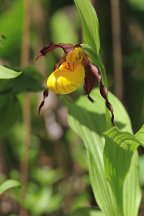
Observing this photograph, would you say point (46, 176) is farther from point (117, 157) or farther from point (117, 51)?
point (117, 157)

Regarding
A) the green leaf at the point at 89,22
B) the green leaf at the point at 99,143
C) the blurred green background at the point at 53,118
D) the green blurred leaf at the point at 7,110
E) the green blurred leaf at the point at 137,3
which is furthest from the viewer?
the green blurred leaf at the point at 137,3

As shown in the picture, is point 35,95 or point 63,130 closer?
point 63,130

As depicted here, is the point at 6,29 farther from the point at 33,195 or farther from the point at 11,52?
the point at 33,195

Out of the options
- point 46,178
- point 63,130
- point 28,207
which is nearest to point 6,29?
point 63,130

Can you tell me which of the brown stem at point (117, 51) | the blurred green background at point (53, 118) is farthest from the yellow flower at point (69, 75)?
the brown stem at point (117, 51)

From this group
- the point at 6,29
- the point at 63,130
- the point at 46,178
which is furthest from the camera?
the point at 63,130

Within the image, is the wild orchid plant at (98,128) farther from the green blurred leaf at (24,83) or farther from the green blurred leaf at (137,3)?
the green blurred leaf at (137,3)

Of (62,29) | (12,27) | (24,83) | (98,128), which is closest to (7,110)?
(24,83)
